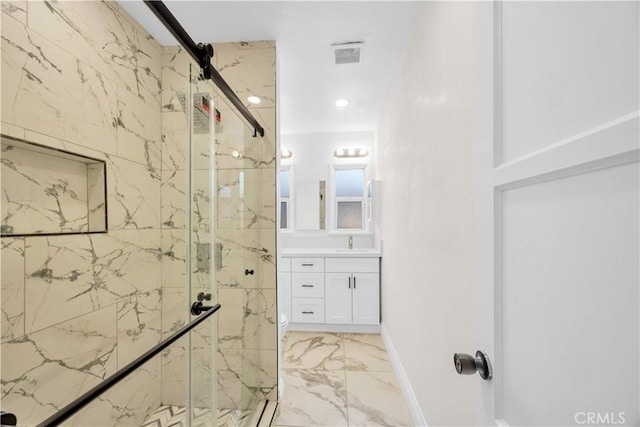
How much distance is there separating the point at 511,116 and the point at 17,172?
5.86 feet

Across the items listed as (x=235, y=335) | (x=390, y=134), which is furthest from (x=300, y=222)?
(x=235, y=335)

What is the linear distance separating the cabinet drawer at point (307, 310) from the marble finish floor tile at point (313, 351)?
158 millimetres

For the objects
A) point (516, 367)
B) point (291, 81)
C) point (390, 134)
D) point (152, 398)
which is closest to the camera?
point (516, 367)

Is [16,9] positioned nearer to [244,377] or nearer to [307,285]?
[244,377]

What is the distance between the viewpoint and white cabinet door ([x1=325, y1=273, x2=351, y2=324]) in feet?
10.7

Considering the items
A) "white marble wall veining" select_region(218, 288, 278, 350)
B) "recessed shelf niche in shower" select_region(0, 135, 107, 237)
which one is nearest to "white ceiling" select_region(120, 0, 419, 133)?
"recessed shelf niche in shower" select_region(0, 135, 107, 237)

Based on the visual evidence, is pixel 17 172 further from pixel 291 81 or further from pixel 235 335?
pixel 291 81

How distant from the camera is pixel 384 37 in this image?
1.90m

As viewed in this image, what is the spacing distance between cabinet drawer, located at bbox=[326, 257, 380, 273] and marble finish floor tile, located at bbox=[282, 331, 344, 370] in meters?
0.77

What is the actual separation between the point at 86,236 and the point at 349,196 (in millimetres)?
3103

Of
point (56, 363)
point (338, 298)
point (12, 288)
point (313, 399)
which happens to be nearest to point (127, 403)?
point (56, 363)

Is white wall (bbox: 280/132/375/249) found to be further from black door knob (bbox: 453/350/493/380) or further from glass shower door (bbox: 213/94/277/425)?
black door knob (bbox: 453/350/493/380)

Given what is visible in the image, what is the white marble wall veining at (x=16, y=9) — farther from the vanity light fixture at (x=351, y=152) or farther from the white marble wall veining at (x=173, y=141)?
the vanity light fixture at (x=351, y=152)

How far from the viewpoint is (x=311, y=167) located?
3.98 metres
